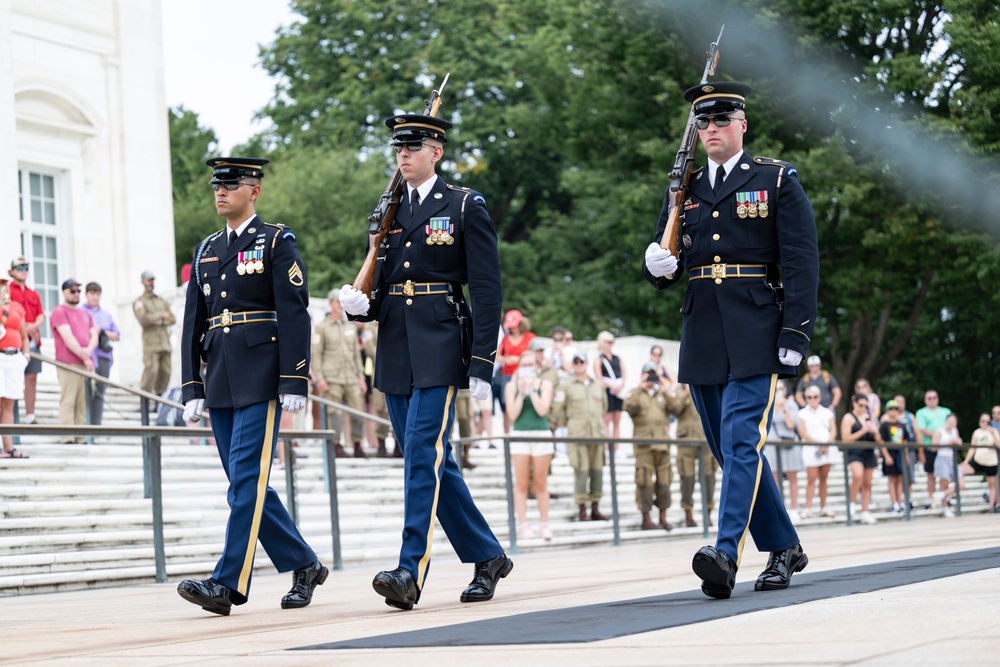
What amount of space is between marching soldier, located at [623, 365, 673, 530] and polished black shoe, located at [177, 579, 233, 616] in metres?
10.4

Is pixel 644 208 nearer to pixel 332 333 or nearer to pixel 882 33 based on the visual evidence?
pixel 882 33

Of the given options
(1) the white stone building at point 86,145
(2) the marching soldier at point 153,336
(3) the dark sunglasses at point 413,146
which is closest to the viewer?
(3) the dark sunglasses at point 413,146

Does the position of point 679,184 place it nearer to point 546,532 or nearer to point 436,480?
point 436,480

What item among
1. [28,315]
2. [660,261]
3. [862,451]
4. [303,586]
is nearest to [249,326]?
[303,586]

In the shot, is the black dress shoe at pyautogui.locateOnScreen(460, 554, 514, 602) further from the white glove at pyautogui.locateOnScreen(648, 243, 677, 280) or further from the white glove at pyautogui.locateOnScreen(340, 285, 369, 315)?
the white glove at pyautogui.locateOnScreen(648, 243, 677, 280)

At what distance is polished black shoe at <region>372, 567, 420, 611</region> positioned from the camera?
6645 mm

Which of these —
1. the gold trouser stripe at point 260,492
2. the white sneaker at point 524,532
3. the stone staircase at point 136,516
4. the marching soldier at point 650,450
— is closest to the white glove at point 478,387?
the gold trouser stripe at point 260,492

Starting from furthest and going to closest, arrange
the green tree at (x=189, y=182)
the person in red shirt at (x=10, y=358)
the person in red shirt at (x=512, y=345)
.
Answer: the green tree at (x=189, y=182), the person in red shirt at (x=512, y=345), the person in red shirt at (x=10, y=358)

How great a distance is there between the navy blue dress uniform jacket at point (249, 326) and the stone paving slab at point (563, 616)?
1.04 m

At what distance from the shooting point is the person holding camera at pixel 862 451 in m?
20.4

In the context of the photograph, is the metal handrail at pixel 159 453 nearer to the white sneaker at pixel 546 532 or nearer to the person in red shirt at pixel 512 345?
the white sneaker at pixel 546 532

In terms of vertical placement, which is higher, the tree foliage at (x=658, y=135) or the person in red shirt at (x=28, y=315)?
the tree foliage at (x=658, y=135)

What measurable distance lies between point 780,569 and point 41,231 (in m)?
20.4

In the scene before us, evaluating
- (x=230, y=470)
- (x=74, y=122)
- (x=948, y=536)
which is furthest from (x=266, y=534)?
(x=74, y=122)
